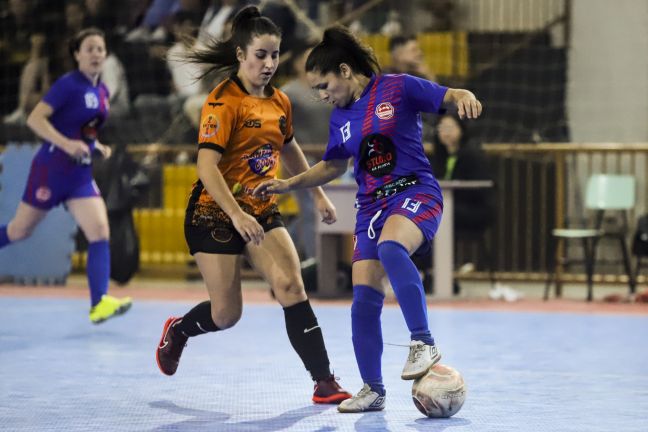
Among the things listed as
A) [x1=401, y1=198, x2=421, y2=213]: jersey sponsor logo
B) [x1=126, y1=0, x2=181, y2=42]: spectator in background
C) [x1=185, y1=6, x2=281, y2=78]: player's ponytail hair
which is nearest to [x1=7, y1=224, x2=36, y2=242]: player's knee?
[x1=185, y1=6, x2=281, y2=78]: player's ponytail hair

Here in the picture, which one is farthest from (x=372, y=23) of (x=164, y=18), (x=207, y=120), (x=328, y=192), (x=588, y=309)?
(x=207, y=120)

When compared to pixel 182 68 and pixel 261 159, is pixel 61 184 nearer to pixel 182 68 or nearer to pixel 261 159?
pixel 261 159

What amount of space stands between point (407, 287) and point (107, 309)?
142 inches

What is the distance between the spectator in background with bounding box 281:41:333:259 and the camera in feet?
34.6

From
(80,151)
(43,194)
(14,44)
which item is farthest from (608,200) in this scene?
(14,44)

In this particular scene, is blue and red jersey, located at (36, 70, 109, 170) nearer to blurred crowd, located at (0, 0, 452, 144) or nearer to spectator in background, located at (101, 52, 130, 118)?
blurred crowd, located at (0, 0, 452, 144)

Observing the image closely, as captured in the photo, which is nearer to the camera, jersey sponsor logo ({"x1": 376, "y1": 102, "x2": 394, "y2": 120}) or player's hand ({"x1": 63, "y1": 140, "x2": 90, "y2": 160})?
jersey sponsor logo ({"x1": 376, "y1": 102, "x2": 394, "y2": 120})

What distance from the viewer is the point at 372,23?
14.6 m

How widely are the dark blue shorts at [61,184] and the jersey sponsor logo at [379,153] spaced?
11.6ft

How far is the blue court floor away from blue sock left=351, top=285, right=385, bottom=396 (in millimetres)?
186

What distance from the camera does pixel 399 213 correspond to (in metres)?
4.79

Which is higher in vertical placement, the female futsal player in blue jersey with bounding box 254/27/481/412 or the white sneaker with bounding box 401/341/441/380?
the female futsal player in blue jersey with bounding box 254/27/481/412

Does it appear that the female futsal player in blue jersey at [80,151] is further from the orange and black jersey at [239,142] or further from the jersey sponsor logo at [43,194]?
the orange and black jersey at [239,142]

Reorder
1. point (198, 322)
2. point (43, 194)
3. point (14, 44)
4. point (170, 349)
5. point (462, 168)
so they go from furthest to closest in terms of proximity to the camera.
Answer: point (14, 44) → point (462, 168) → point (43, 194) → point (170, 349) → point (198, 322)
